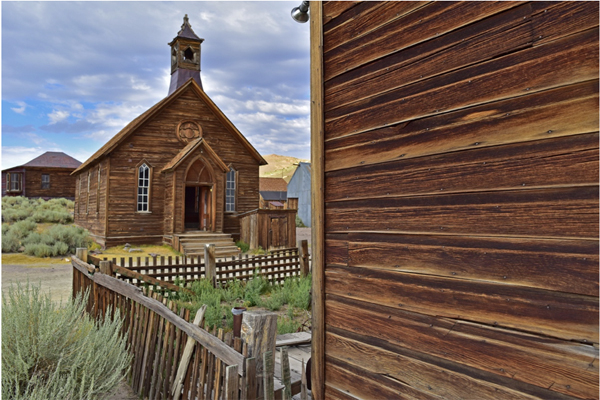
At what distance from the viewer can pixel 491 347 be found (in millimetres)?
2076

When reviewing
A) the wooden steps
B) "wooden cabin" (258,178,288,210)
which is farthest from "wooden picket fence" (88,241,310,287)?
"wooden cabin" (258,178,288,210)

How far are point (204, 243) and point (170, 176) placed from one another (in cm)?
339

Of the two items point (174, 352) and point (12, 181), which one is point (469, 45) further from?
point (12, 181)

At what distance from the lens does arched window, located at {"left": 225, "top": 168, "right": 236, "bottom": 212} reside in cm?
2000

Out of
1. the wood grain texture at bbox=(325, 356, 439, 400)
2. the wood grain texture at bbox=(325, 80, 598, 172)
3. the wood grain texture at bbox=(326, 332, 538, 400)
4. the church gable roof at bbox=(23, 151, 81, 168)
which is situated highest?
the church gable roof at bbox=(23, 151, 81, 168)

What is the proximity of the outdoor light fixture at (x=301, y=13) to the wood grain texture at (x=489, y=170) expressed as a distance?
7.66 ft

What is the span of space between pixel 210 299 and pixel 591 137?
7.17m

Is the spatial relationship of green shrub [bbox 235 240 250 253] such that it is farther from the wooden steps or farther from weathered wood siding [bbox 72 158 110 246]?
weathered wood siding [bbox 72 158 110 246]

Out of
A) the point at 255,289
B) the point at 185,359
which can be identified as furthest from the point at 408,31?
the point at 255,289

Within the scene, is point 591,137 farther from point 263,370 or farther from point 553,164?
point 263,370

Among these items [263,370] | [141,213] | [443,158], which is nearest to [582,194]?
[443,158]

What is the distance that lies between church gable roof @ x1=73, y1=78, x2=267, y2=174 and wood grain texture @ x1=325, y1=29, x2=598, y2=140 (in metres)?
16.1

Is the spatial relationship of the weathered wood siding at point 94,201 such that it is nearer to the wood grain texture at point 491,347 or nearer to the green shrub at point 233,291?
the green shrub at point 233,291

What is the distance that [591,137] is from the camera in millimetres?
1762
